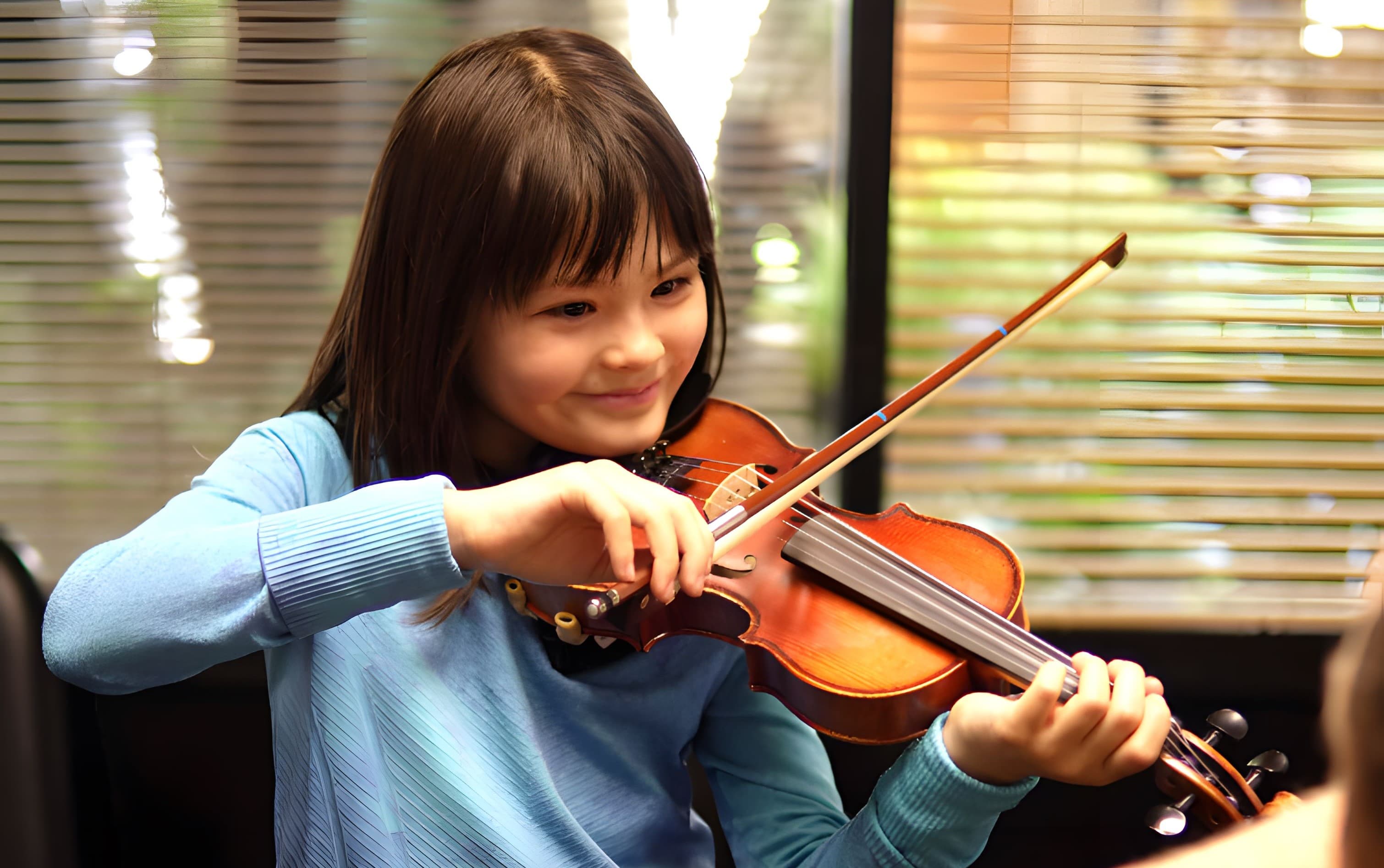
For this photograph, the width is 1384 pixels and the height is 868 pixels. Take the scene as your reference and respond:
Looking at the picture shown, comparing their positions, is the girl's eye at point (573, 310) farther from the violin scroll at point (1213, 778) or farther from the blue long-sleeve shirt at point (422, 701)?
the violin scroll at point (1213, 778)

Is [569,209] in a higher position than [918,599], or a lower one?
higher

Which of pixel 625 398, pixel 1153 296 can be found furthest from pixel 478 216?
pixel 1153 296


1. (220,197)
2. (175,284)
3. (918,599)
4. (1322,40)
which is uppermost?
(1322,40)

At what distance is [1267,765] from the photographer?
63cm

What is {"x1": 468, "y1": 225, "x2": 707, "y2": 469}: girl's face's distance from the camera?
0.65 m

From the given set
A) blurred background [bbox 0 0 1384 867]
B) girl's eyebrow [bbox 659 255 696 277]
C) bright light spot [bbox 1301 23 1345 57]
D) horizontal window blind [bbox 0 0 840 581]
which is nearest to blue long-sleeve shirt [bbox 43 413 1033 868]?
girl's eyebrow [bbox 659 255 696 277]

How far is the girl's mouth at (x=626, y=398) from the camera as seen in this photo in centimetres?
68

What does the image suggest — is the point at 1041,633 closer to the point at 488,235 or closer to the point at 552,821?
the point at 552,821

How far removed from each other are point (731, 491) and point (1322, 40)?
3.45 feet

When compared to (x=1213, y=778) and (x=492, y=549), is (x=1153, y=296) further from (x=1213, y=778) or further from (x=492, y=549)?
(x=492, y=549)

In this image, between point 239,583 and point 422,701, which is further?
point 422,701

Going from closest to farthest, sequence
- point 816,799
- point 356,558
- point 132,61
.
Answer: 1. point 356,558
2. point 816,799
3. point 132,61

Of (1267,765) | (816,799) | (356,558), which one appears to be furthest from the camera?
(816,799)

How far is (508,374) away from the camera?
67cm
